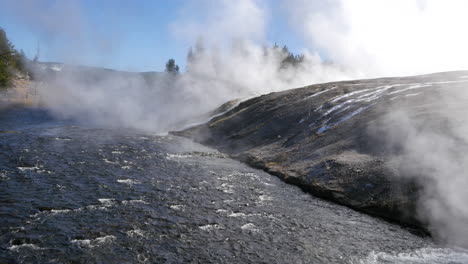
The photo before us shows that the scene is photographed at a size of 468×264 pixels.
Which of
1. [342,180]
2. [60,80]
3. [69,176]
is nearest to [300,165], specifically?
[342,180]

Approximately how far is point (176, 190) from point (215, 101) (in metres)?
43.8

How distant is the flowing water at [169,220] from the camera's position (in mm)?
10734

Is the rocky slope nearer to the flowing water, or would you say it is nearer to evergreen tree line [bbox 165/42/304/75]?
the flowing water

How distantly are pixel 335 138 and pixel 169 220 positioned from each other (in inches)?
642

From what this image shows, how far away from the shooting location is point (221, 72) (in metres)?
76.2

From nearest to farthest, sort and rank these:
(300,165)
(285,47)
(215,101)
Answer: (300,165), (215,101), (285,47)

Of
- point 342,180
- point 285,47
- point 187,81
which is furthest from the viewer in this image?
point 285,47

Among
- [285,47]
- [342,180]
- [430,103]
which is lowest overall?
[342,180]

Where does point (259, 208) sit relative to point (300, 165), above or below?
below

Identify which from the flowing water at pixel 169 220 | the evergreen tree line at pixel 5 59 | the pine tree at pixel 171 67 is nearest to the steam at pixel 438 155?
the flowing water at pixel 169 220

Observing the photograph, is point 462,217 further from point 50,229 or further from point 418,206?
point 50,229

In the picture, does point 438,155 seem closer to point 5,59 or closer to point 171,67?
point 5,59

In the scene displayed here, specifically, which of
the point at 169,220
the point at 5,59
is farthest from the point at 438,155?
the point at 5,59

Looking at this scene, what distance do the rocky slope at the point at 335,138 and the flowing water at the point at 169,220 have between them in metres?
1.48
